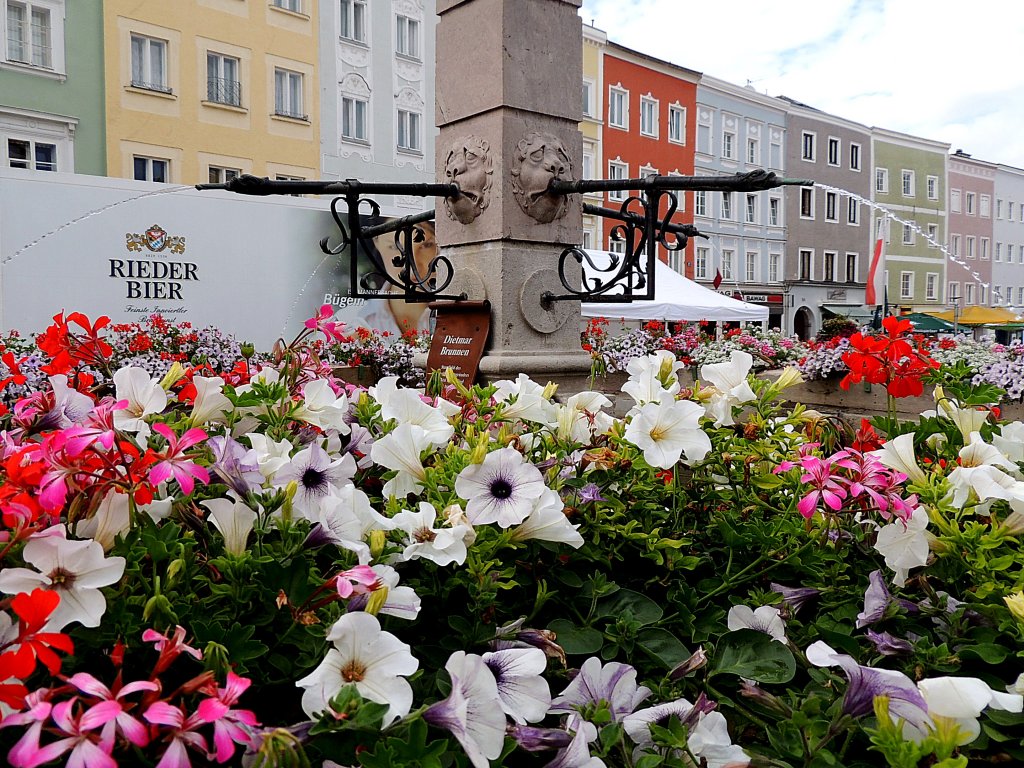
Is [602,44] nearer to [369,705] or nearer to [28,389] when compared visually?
[28,389]

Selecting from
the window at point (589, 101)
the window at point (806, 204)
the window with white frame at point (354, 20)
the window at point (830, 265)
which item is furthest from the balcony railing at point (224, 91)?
the window at point (830, 265)

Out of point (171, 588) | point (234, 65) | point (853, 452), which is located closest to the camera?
point (171, 588)

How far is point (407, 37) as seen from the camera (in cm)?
2300

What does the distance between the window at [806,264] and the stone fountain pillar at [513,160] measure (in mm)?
34485

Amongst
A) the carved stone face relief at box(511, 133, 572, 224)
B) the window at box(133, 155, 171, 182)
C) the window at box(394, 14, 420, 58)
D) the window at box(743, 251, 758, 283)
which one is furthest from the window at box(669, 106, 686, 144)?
the carved stone face relief at box(511, 133, 572, 224)

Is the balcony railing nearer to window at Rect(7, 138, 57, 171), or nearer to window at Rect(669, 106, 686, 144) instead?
window at Rect(7, 138, 57, 171)

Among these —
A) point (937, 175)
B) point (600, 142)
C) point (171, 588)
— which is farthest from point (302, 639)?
point (937, 175)

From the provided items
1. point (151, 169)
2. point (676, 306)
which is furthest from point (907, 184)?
point (151, 169)

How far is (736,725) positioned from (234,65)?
2176 centimetres

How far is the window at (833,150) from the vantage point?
37125 millimetres

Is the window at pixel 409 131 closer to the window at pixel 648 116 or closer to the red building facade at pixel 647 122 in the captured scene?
the red building facade at pixel 647 122

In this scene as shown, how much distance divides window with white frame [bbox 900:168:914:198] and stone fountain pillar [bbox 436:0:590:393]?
41.1 m

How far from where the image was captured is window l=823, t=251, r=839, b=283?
37.1 meters

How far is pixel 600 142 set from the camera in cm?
2847
